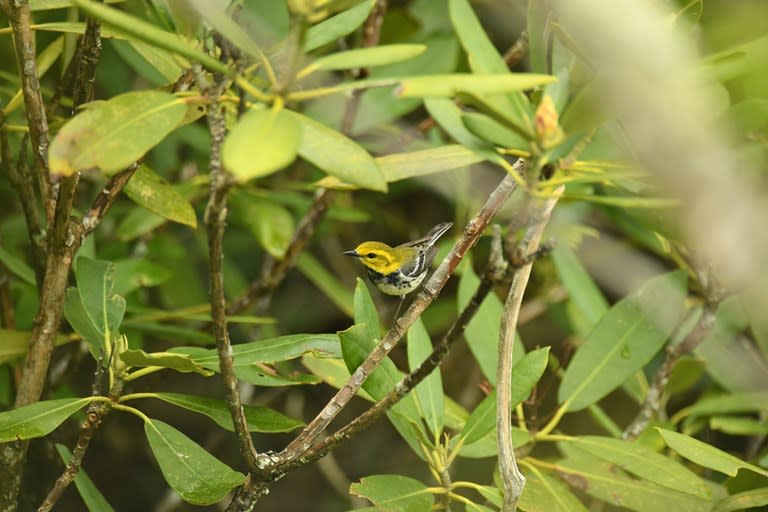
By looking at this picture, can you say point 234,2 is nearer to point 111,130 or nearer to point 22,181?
point 111,130

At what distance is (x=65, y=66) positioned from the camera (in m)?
1.49

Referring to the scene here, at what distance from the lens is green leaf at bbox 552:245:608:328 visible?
1.91 metres

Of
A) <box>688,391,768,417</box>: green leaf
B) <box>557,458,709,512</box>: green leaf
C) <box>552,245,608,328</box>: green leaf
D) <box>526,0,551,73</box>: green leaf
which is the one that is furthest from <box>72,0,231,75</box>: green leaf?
<box>688,391,768,417</box>: green leaf

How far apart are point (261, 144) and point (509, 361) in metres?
0.45

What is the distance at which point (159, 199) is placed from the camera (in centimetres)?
148

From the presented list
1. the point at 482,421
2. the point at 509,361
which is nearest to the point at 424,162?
the point at 509,361

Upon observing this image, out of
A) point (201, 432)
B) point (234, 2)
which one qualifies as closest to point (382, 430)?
point (201, 432)

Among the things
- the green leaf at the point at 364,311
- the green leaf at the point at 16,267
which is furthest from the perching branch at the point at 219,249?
the green leaf at the point at 16,267

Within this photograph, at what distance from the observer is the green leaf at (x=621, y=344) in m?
1.62

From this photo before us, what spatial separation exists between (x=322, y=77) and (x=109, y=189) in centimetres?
102

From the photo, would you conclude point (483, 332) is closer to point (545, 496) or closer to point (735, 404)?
point (545, 496)

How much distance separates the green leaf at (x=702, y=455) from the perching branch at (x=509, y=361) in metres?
0.29

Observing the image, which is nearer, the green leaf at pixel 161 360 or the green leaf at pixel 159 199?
the green leaf at pixel 161 360

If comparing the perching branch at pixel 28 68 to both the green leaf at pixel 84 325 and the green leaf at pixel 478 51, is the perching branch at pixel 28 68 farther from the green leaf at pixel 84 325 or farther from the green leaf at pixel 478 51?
the green leaf at pixel 478 51
